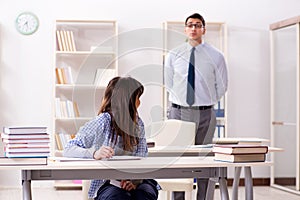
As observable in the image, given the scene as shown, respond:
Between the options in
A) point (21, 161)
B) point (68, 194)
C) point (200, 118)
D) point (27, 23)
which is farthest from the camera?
point (27, 23)

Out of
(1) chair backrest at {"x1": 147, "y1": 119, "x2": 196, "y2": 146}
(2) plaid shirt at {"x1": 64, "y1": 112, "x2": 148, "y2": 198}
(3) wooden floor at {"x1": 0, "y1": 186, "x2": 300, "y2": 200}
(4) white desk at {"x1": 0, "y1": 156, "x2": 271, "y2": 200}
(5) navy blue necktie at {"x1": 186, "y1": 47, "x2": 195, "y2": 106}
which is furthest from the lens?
(3) wooden floor at {"x1": 0, "y1": 186, "x2": 300, "y2": 200}

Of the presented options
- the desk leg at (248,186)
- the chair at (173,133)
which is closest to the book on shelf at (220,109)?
the chair at (173,133)

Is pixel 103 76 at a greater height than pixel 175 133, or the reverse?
pixel 103 76

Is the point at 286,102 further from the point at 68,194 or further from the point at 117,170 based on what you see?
the point at 117,170

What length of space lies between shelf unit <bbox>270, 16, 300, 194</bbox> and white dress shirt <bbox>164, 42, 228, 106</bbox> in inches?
68.6

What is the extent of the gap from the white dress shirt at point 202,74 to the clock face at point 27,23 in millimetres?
2322

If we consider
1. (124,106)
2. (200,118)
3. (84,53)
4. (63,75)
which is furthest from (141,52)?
(124,106)

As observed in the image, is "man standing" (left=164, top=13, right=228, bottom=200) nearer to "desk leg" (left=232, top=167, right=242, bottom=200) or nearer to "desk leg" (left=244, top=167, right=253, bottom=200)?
"desk leg" (left=232, top=167, right=242, bottom=200)

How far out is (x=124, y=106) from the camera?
9.59 ft

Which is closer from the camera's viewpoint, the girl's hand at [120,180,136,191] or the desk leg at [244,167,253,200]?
the girl's hand at [120,180,136,191]

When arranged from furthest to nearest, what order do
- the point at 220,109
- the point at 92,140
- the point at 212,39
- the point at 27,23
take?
the point at 212,39
the point at 220,109
the point at 27,23
the point at 92,140

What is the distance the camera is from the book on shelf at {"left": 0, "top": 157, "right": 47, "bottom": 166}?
8.77ft

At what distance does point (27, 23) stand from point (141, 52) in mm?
1258

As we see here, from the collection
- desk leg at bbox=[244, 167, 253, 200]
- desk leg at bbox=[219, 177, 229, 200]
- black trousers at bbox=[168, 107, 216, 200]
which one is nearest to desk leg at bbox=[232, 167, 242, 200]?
black trousers at bbox=[168, 107, 216, 200]
